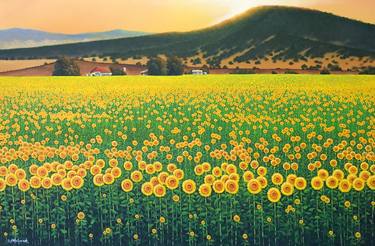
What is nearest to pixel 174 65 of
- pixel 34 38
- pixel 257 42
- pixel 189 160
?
pixel 257 42

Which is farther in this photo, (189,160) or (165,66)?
(165,66)

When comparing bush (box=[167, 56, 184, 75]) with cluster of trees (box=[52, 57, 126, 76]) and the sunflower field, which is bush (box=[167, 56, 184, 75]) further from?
cluster of trees (box=[52, 57, 126, 76])

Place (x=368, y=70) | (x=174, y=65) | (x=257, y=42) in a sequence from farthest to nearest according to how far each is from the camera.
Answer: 1. (x=174, y=65)
2. (x=257, y=42)
3. (x=368, y=70)

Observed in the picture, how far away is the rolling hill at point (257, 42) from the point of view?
4.32 m

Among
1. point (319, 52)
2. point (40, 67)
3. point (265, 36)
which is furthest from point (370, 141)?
point (40, 67)

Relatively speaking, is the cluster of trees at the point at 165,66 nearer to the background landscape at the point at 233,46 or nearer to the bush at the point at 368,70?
the background landscape at the point at 233,46

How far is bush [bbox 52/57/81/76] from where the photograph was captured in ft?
→ 15.2

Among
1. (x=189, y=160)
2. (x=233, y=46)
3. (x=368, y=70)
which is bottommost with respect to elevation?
(x=189, y=160)

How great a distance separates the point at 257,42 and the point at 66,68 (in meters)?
1.54

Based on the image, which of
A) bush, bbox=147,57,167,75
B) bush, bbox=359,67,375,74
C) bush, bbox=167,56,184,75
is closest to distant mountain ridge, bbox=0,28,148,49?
bush, bbox=147,57,167,75

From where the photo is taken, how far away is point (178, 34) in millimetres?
4516

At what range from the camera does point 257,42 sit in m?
4.48

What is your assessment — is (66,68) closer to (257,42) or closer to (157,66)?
(157,66)

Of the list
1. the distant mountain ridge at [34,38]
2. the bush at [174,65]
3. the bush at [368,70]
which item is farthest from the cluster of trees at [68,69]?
the bush at [368,70]
